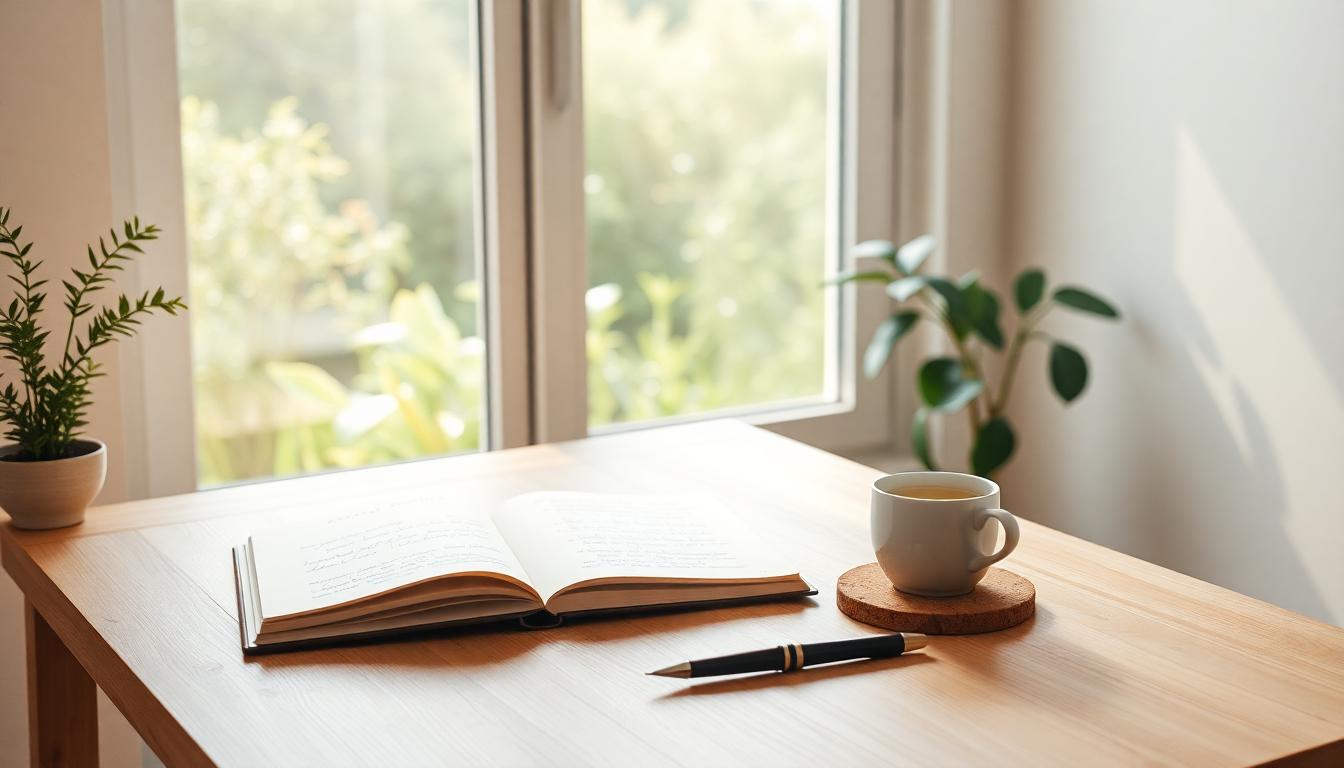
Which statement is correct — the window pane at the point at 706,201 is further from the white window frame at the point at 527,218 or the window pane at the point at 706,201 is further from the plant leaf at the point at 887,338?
the plant leaf at the point at 887,338

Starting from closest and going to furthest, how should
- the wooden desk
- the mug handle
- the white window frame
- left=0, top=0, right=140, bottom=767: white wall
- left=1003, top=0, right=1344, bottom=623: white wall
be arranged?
the wooden desk < the mug handle < left=0, top=0, right=140, bottom=767: white wall < the white window frame < left=1003, top=0, right=1344, bottom=623: white wall

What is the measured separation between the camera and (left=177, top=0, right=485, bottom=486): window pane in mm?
1852

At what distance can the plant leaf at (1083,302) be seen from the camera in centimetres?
212

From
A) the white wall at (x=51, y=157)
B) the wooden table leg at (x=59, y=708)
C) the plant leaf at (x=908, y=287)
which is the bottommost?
the wooden table leg at (x=59, y=708)

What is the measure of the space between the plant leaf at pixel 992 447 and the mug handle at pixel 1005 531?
1.25 meters

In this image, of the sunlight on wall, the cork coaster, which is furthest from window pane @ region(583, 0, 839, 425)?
the cork coaster

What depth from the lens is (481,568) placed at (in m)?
0.98

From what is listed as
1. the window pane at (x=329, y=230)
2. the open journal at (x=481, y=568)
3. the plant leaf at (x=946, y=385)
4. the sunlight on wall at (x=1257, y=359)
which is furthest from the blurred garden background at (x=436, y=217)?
the open journal at (x=481, y=568)

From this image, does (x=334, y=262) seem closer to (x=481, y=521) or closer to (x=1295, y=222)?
(x=481, y=521)

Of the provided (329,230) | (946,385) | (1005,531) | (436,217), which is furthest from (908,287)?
(1005,531)

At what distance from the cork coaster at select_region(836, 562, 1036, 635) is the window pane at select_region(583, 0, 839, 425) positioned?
4.16 feet

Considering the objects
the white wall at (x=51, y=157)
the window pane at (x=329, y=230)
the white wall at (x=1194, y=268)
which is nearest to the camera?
the white wall at (x=51, y=157)

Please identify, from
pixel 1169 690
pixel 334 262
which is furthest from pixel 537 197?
pixel 1169 690

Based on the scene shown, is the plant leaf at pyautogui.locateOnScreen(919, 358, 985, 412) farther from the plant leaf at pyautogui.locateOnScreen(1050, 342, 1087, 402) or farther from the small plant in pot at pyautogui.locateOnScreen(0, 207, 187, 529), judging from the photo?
the small plant in pot at pyautogui.locateOnScreen(0, 207, 187, 529)
